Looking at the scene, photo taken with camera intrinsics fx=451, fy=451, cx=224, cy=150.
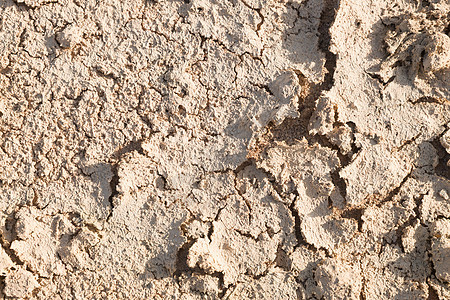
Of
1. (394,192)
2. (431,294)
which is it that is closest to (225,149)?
(394,192)

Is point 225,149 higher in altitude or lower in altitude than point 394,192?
lower

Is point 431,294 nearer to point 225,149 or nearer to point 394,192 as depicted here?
point 394,192

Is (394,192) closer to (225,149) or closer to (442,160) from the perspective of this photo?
(442,160)


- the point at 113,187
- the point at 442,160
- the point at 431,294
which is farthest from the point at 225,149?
the point at 431,294

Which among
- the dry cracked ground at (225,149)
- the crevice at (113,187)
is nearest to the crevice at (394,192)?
the dry cracked ground at (225,149)

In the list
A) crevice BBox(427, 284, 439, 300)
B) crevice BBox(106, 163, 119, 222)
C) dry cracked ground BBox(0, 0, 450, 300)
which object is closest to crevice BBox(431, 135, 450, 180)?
dry cracked ground BBox(0, 0, 450, 300)

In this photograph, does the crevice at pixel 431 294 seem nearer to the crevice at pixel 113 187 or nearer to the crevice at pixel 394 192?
the crevice at pixel 394 192

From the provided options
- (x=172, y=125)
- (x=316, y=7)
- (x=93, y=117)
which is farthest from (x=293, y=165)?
(x=93, y=117)

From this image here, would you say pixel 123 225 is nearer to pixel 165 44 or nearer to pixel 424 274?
pixel 165 44


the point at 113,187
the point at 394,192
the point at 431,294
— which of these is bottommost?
the point at 113,187
